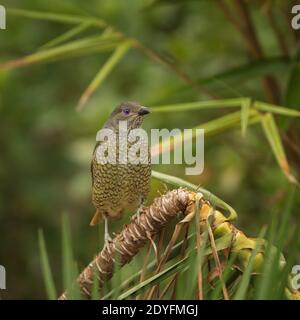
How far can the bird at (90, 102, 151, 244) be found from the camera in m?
1.71

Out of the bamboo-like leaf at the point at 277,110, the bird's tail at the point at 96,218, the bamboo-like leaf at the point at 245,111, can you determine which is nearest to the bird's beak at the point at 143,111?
the bird's tail at the point at 96,218

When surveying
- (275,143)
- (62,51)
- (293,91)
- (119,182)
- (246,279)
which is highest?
(62,51)

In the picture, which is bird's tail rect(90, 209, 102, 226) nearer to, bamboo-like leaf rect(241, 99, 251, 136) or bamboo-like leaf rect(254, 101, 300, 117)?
bamboo-like leaf rect(241, 99, 251, 136)

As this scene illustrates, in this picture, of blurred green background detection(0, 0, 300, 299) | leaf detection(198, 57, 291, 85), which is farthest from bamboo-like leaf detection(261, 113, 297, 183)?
blurred green background detection(0, 0, 300, 299)

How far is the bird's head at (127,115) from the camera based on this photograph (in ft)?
6.17

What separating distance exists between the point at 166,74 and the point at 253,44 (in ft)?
4.54

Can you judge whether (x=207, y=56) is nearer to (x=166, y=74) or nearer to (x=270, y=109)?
(x=166, y=74)

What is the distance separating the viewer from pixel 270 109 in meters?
2.46

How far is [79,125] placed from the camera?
4500 millimetres

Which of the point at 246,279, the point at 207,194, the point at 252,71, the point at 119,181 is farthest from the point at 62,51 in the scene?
the point at 246,279

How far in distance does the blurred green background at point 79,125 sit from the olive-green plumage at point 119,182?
1734 mm

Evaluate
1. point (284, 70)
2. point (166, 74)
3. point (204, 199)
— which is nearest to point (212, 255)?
point (204, 199)

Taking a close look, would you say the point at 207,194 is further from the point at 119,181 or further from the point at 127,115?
the point at 127,115

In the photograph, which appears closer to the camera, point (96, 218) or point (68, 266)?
point (68, 266)
